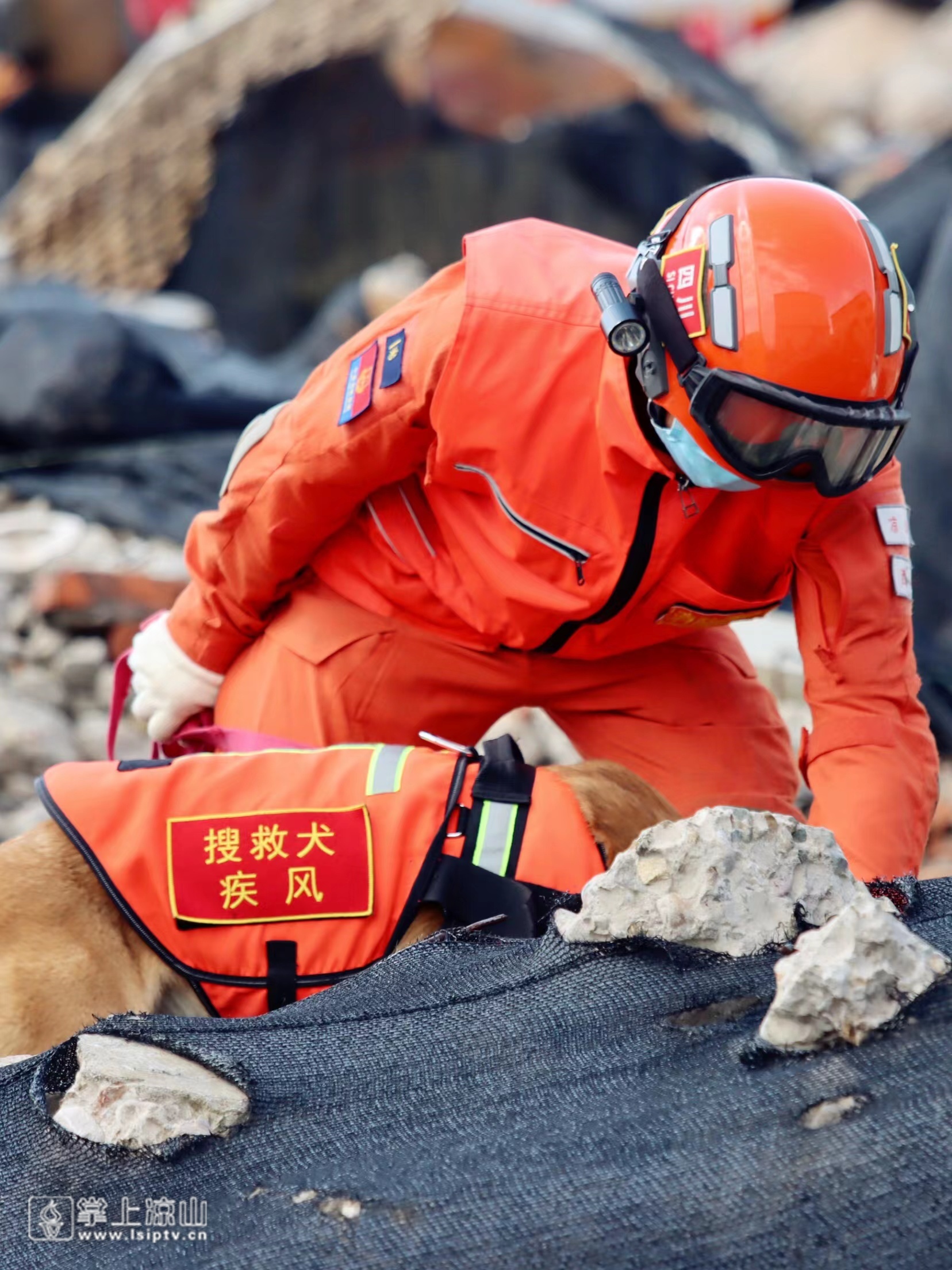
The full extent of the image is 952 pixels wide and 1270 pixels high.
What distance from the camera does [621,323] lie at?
6.73 ft

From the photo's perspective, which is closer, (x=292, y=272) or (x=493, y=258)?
(x=493, y=258)

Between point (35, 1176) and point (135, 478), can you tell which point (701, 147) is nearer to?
point (135, 478)

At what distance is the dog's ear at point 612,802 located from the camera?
2.07 m

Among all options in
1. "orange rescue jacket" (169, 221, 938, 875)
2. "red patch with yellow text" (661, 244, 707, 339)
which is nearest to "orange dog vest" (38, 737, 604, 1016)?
"orange rescue jacket" (169, 221, 938, 875)

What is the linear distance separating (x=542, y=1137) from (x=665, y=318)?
1.20 m

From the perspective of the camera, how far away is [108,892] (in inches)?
78.9

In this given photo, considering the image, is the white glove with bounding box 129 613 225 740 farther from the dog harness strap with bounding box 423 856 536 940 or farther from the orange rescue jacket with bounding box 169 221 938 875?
the dog harness strap with bounding box 423 856 536 940

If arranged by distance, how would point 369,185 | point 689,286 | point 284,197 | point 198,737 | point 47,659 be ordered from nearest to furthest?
point 689,286, point 198,737, point 47,659, point 284,197, point 369,185

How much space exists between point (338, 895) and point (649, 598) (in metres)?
0.85

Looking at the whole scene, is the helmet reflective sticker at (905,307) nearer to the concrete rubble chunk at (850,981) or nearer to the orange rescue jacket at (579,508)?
the orange rescue jacket at (579,508)

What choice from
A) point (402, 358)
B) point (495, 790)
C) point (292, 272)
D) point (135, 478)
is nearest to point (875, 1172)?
point (495, 790)

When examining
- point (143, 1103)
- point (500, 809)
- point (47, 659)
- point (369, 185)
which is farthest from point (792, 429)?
point (369, 185)

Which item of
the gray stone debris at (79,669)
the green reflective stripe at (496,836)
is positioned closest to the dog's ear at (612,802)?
the green reflective stripe at (496,836)

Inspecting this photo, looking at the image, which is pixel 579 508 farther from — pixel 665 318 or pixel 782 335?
pixel 782 335
